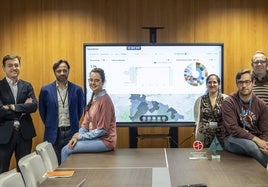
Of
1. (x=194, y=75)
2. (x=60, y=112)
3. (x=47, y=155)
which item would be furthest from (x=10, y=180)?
(x=194, y=75)

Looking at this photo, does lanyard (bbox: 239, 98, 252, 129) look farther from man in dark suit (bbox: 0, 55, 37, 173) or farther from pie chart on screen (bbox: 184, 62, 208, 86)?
man in dark suit (bbox: 0, 55, 37, 173)

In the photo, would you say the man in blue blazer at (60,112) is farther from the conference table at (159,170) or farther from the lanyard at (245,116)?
the lanyard at (245,116)

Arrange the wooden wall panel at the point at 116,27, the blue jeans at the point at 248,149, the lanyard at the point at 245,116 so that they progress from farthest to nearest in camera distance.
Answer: the wooden wall panel at the point at 116,27 → the lanyard at the point at 245,116 → the blue jeans at the point at 248,149

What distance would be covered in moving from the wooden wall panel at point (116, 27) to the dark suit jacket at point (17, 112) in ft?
4.41

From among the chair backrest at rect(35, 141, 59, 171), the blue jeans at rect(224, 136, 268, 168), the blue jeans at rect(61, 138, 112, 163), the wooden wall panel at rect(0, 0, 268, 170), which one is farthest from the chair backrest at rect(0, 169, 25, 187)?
the wooden wall panel at rect(0, 0, 268, 170)

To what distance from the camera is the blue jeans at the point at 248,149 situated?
→ 378 cm

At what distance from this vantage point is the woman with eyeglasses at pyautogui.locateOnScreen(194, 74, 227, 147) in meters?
4.61

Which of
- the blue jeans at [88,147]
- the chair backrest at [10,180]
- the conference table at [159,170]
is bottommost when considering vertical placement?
the conference table at [159,170]

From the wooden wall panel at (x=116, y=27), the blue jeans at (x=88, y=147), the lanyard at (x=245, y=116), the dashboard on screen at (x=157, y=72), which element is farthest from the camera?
the wooden wall panel at (x=116, y=27)

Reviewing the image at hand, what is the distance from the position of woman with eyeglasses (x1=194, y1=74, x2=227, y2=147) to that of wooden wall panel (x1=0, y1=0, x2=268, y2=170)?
1.55m

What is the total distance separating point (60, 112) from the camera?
4.99m

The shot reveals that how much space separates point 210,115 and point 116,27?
7.44 feet

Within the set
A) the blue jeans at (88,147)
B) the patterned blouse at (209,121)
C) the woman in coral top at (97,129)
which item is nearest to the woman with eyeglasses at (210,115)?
the patterned blouse at (209,121)

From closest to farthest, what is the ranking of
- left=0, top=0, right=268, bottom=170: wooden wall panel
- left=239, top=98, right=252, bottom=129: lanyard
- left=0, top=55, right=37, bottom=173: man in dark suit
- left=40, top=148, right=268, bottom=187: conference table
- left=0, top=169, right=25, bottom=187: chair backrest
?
left=0, top=169, right=25, bottom=187: chair backrest, left=40, top=148, right=268, bottom=187: conference table, left=239, top=98, right=252, bottom=129: lanyard, left=0, top=55, right=37, bottom=173: man in dark suit, left=0, top=0, right=268, bottom=170: wooden wall panel
